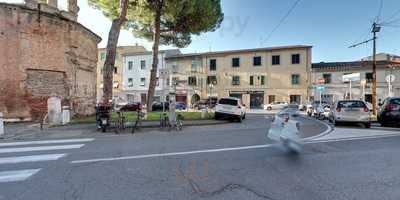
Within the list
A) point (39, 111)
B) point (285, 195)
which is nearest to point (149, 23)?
point (39, 111)

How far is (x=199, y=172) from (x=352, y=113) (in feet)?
38.5

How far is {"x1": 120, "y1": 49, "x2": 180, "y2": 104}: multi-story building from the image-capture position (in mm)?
50000

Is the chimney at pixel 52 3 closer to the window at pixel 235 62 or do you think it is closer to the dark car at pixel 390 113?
the dark car at pixel 390 113

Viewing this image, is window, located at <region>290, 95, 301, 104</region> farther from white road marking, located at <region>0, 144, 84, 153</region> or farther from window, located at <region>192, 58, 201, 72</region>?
white road marking, located at <region>0, 144, 84, 153</region>

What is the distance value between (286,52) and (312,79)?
5691 millimetres

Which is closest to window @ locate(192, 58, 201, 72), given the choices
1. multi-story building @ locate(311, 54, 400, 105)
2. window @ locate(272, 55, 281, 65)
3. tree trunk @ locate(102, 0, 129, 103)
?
window @ locate(272, 55, 281, 65)

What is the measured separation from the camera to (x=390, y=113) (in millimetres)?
14461

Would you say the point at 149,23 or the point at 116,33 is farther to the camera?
the point at 149,23

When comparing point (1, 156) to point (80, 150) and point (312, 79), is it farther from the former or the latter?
point (312, 79)

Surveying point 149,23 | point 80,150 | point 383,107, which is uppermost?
point 149,23

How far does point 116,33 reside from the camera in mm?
16422

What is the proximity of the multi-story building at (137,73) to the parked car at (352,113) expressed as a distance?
122 ft

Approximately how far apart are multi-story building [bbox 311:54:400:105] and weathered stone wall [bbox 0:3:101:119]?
35077 mm

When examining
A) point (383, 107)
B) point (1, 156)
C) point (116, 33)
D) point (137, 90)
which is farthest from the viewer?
point (137, 90)
